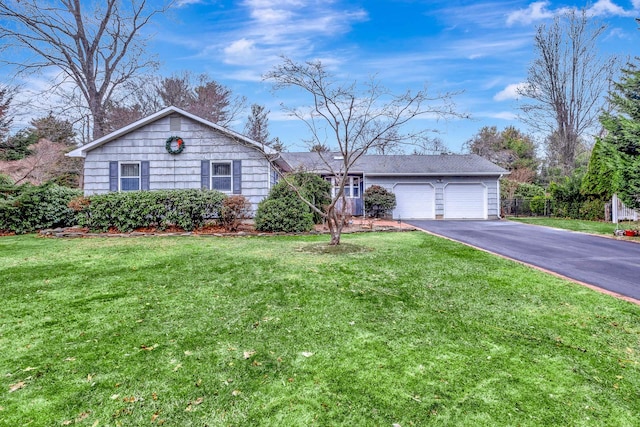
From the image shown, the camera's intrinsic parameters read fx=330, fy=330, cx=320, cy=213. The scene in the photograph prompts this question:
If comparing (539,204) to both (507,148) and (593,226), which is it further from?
(507,148)

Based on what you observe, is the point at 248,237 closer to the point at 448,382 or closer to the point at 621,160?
the point at 448,382

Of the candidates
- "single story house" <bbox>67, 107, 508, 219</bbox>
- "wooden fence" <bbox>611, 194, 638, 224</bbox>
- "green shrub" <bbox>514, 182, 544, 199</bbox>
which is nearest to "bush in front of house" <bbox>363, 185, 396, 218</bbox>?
"single story house" <bbox>67, 107, 508, 219</bbox>

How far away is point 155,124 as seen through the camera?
12914 millimetres

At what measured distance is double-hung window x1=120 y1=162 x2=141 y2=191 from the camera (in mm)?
12993

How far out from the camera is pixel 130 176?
1306cm

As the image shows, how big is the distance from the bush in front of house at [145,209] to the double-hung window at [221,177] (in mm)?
2027

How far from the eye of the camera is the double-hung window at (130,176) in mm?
12993

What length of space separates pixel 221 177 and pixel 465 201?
1295 centimetres

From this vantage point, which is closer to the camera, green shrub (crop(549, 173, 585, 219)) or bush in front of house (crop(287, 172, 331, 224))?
bush in front of house (crop(287, 172, 331, 224))

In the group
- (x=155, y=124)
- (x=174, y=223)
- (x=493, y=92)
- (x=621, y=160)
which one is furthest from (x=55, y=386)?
(x=493, y=92)

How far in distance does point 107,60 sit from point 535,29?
2663cm

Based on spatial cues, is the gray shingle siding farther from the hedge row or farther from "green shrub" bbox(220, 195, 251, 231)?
the hedge row

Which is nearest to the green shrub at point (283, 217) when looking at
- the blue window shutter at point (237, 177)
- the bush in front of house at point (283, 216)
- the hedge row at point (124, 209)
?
the bush in front of house at point (283, 216)

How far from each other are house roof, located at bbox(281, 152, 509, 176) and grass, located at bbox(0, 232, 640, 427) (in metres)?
12.3
